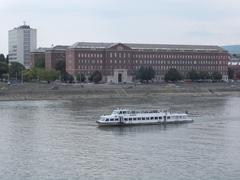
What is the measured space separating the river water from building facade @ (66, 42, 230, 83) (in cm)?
5925

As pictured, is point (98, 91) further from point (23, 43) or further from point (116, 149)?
point (23, 43)

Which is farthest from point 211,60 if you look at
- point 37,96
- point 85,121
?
point 85,121

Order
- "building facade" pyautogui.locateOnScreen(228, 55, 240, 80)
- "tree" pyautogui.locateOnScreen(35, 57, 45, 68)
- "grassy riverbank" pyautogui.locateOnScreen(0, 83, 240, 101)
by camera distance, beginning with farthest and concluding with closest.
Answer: "tree" pyautogui.locateOnScreen(35, 57, 45, 68)
"building facade" pyautogui.locateOnScreen(228, 55, 240, 80)
"grassy riverbank" pyautogui.locateOnScreen(0, 83, 240, 101)

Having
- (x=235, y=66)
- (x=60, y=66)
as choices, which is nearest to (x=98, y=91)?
(x=60, y=66)

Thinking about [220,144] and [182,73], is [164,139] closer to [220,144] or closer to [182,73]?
[220,144]

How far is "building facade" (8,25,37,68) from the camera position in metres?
167

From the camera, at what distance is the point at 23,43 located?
167 meters

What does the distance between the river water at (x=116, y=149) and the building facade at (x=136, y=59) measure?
59.2 m

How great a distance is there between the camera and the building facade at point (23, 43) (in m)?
167

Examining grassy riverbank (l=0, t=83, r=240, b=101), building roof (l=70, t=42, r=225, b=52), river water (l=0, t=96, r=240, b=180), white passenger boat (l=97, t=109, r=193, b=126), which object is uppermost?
building roof (l=70, t=42, r=225, b=52)

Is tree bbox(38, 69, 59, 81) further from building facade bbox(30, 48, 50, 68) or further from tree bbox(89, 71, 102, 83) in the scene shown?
building facade bbox(30, 48, 50, 68)

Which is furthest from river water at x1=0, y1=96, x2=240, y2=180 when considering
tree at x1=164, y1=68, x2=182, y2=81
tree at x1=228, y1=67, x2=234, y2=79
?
tree at x1=228, y1=67, x2=234, y2=79

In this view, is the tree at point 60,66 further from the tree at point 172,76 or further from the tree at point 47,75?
the tree at point 172,76

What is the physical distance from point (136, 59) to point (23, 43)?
203 ft
